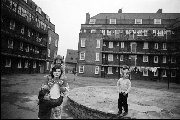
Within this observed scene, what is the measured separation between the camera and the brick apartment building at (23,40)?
24.6m

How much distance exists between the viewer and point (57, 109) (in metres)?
4.38

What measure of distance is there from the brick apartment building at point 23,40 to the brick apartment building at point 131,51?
27.5 ft

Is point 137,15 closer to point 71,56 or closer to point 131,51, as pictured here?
point 131,51

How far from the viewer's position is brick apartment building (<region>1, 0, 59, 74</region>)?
80.8 feet

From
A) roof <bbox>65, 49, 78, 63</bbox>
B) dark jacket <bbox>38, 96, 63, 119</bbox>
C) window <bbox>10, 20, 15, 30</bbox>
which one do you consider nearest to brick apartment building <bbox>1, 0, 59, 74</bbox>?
window <bbox>10, 20, 15, 30</bbox>

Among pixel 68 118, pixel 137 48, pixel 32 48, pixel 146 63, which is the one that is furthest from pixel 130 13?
pixel 68 118

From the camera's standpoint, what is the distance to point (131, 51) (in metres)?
38.0

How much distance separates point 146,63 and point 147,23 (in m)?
10.5

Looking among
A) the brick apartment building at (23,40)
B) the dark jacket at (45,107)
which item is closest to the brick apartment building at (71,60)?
the brick apartment building at (23,40)

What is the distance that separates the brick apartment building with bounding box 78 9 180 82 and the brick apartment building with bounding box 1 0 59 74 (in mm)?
8370

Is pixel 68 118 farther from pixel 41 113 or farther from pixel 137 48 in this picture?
pixel 137 48

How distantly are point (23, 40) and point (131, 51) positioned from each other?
2332 cm

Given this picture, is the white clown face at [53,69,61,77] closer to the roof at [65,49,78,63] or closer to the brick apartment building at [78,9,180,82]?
the brick apartment building at [78,9,180,82]

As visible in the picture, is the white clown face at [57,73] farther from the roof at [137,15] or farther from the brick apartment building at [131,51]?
the roof at [137,15]
